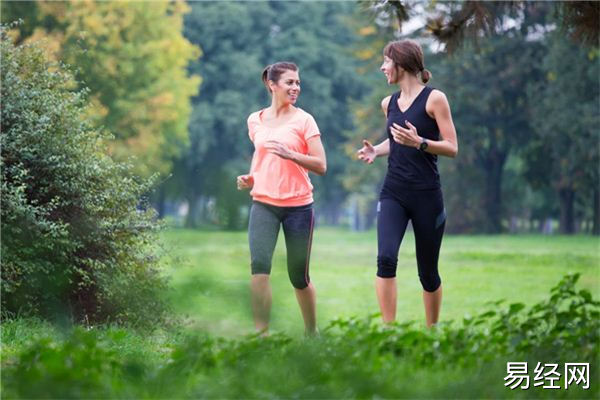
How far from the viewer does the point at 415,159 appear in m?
7.75

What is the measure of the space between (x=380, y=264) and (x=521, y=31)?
44.6 meters

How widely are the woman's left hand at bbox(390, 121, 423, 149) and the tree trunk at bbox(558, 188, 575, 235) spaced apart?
154 feet

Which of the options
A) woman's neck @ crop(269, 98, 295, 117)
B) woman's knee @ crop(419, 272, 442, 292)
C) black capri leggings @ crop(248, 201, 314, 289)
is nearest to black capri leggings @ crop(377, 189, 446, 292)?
woman's knee @ crop(419, 272, 442, 292)

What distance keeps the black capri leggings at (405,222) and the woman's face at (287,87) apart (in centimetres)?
94

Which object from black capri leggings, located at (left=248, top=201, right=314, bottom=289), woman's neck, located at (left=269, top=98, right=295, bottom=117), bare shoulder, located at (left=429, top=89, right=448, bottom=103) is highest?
bare shoulder, located at (left=429, top=89, right=448, bottom=103)

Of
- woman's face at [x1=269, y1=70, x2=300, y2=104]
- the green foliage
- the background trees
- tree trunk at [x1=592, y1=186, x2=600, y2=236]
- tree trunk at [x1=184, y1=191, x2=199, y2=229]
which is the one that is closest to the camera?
tree trunk at [x1=184, y1=191, x2=199, y2=229]

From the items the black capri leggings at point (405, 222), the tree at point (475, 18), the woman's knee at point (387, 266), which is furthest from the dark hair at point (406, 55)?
the tree at point (475, 18)

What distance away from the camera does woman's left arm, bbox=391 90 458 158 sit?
758cm

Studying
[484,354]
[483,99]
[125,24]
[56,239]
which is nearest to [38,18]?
[125,24]

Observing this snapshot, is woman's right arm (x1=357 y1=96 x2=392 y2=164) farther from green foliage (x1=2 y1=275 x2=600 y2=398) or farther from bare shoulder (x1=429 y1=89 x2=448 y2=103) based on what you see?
green foliage (x1=2 y1=275 x2=600 y2=398)

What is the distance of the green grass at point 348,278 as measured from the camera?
3.63 meters

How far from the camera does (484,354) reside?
230 inches

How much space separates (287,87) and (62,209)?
2.49m

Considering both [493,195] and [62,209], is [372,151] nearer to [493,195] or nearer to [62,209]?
[62,209]
